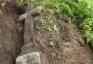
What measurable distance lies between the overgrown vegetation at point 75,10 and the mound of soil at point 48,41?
231 millimetres

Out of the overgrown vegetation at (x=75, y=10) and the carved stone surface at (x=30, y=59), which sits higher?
the overgrown vegetation at (x=75, y=10)

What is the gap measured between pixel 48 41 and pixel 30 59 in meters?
0.98

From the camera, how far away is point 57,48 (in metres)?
6.03

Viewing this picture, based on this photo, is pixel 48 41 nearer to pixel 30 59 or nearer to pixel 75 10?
pixel 30 59

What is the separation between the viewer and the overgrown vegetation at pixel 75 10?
692 cm

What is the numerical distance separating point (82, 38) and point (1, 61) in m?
2.23

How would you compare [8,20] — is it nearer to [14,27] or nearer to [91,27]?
[14,27]

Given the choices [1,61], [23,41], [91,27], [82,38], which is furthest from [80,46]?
[1,61]

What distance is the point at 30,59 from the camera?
17.1ft

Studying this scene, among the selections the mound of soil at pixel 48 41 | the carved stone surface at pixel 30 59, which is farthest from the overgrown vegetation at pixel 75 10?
the carved stone surface at pixel 30 59

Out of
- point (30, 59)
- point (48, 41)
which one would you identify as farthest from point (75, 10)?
point (30, 59)

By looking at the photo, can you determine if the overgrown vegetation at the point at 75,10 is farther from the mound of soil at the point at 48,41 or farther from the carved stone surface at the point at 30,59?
the carved stone surface at the point at 30,59

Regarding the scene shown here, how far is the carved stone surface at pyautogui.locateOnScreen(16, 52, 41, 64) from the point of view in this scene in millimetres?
5160

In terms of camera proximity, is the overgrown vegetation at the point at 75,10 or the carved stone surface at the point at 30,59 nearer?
the carved stone surface at the point at 30,59
